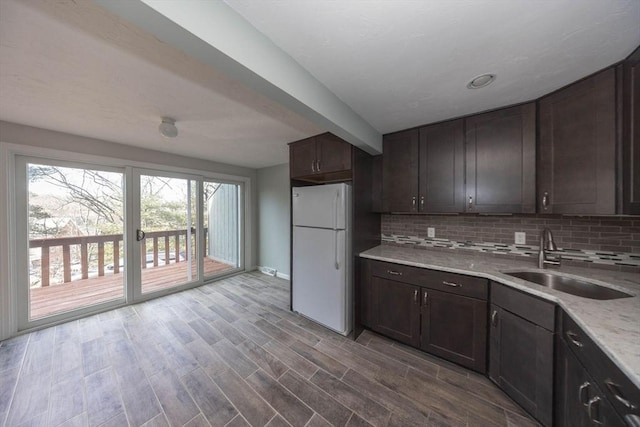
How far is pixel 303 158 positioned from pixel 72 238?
123 inches

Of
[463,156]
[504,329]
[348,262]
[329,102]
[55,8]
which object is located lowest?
[504,329]

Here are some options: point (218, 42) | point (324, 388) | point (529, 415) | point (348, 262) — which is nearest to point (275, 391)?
point (324, 388)

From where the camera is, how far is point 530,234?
6.46ft

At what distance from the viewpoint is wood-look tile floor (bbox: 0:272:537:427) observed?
142cm

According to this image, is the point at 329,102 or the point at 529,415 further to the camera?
the point at 329,102

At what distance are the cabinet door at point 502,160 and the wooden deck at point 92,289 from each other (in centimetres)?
437

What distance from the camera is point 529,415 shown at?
1.40 m

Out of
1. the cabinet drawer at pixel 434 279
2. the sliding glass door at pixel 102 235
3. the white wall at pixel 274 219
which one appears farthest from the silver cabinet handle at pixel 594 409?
the sliding glass door at pixel 102 235

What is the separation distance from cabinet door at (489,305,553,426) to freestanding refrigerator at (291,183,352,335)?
124cm

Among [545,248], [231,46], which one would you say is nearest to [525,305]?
[545,248]

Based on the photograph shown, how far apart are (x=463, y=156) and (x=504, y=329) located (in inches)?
58.1

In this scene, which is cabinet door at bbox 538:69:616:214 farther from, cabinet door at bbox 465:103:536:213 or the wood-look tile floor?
the wood-look tile floor

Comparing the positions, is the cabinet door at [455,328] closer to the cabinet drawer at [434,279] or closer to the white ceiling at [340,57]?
the cabinet drawer at [434,279]

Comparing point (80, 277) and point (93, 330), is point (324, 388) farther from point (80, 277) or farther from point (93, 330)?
point (80, 277)
